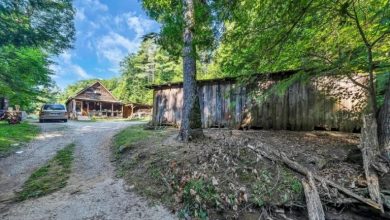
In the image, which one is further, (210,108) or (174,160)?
(210,108)

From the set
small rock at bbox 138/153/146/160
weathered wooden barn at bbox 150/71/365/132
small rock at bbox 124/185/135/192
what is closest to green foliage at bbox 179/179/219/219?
small rock at bbox 124/185/135/192

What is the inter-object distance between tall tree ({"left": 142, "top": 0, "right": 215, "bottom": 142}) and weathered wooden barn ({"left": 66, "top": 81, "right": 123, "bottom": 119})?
27.4 meters

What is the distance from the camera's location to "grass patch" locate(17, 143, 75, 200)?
16.8ft

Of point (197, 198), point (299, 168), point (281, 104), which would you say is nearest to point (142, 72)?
point (281, 104)

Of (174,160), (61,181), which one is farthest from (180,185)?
(61,181)

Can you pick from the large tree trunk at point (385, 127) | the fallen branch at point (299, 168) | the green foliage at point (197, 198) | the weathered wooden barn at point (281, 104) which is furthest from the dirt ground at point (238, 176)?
the weathered wooden barn at point (281, 104)

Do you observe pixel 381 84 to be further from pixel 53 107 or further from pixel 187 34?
pixel 53 107

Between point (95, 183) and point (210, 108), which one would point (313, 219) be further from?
point (210, 108)

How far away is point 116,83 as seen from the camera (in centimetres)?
5612

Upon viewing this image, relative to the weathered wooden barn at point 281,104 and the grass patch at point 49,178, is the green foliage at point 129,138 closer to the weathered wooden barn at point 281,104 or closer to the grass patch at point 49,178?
the grass patch at point 49,178

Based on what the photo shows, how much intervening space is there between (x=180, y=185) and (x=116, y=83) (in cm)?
5491

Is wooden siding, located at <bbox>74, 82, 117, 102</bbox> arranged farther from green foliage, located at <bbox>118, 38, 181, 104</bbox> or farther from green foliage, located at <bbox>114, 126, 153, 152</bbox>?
green foliage, located at <bbox>114, 126, 153, 152</bbox>

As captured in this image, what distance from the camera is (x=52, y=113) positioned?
18.8 metres

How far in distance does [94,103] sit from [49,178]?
102 feet
